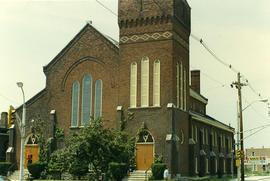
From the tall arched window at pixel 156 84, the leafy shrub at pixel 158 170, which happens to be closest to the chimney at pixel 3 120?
the tall arched window at pixel 156 84

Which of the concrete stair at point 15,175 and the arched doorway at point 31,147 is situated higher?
the arched doorway at point 31,147

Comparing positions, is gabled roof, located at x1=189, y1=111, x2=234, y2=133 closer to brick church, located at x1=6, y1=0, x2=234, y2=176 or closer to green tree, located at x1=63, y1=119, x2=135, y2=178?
brick church, located at x1=6, y1=0, x2=234, y2=176

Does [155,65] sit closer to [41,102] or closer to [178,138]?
[178,138]

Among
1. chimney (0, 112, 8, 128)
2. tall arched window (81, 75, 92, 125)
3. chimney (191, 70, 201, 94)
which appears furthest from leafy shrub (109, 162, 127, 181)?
chimney (191, 70, 201, 94)

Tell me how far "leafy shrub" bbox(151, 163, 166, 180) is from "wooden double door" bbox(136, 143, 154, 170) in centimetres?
189

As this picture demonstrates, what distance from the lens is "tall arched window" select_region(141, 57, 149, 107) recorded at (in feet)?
133

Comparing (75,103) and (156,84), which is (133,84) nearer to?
(156,84)

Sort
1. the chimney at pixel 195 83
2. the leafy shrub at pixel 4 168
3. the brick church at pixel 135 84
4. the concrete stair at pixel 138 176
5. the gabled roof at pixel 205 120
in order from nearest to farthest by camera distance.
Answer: the concrete stair at pixel 138 176
the brick church at pixel 135 84
the leafy shrub at pixel 4 168
the gabled roof at pixel 205 120
the chimney at pixel 195 83

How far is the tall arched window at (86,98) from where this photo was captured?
43.5 meters

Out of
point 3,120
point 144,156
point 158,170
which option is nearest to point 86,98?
point 144,156

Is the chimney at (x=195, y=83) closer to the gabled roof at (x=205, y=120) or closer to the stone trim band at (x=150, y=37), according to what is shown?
the gabled roof at (x=205, y=120)

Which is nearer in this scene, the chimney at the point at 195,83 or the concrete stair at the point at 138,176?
the concrete stair at the point at 138,176

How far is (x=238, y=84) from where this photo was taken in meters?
42.9

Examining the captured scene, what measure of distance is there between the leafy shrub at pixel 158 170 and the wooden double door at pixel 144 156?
189 centimetres
